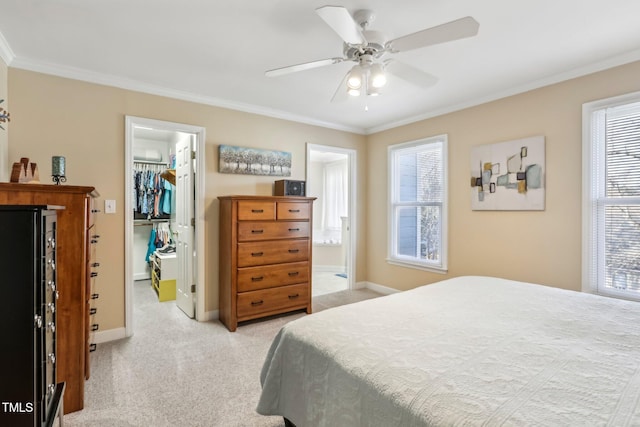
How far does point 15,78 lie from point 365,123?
3621 millimetres

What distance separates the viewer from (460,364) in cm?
112

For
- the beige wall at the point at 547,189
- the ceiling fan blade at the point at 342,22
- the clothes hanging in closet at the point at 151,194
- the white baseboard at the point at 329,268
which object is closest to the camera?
the ceiling fan blade at the point at 342,22

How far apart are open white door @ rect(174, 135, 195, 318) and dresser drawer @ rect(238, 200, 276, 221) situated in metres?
0.67

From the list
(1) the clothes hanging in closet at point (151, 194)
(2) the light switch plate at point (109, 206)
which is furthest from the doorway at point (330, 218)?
(2) the light switch plate at point (109, 206)

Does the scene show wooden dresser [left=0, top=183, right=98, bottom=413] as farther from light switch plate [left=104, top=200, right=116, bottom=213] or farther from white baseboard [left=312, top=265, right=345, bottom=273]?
white baseboard [left=312, top=265, right=345, bottom=273]

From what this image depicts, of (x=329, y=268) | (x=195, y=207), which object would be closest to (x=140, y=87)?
(x=195, y=207)

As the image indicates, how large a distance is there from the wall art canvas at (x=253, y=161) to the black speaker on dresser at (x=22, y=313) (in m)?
2.44

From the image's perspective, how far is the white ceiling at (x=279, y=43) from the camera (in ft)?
6.12

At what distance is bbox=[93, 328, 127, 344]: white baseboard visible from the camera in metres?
2.82

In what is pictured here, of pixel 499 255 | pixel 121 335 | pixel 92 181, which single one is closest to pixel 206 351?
pixel 121 335

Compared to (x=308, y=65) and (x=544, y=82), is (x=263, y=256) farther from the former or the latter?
(x=544, y=82)

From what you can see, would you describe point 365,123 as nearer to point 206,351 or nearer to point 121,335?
point 206,351

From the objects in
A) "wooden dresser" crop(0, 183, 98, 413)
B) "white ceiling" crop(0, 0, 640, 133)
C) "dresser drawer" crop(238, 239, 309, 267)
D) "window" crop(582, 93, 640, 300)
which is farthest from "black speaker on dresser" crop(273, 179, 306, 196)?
"window" crop(582, 93, 640, 300)

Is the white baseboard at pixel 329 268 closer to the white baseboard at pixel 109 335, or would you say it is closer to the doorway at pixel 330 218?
the doorway at pixel 330 218
